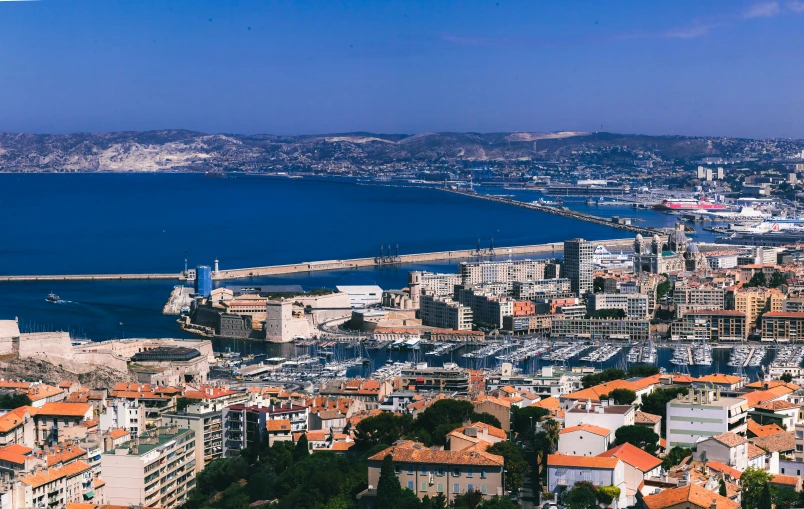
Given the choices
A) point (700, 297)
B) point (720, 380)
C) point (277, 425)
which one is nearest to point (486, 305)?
point (700, 297)

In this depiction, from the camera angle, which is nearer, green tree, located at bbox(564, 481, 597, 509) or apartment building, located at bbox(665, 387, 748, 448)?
green tree, located at bbox(564, 481, 597, 509)

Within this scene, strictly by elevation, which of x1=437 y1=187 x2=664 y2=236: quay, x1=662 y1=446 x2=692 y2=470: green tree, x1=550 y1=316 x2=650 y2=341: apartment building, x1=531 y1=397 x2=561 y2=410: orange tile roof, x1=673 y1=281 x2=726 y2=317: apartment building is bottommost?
x1=437 y1=187 x2=664 y2=236: quay

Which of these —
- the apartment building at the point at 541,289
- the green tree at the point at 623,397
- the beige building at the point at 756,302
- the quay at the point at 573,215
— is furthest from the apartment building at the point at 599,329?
the quay at the point at 573,215

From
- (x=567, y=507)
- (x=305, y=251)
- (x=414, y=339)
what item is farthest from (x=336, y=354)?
(x=305, y=251)

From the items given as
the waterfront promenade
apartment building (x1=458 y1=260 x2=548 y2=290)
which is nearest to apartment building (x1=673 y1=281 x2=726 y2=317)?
apartment building (x1=458 y1=260 x2=548 y2=290)

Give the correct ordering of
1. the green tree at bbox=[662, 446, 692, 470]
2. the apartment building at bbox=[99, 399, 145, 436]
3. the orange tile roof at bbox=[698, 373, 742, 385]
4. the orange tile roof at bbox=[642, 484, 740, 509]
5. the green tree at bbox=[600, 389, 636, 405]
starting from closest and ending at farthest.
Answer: the orange tile roof at bbox=[642, 484, 740, 509] → the green tree at bbox=[662, 446, 692, 470] → the green tree at bbox=[600, 389, 636, 405] → the apartment building at bbox=[99, 399, 145, 436] → the orange tile roof at bbox=[698, 373, 742, 385]

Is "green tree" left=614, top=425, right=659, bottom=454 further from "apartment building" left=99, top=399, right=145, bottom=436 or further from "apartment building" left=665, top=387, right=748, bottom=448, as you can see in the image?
"apartment building" left=99, top=399, right=145, bottom=436

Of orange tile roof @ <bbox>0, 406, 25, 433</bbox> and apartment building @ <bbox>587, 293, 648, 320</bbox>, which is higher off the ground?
orange tile roof @ <bbox>0, 406, 25, 433</bbox>
